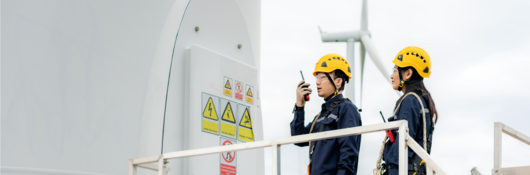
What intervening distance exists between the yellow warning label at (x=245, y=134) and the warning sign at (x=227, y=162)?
0.22m

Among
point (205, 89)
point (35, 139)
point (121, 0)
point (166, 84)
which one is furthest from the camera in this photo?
point (205, 89)

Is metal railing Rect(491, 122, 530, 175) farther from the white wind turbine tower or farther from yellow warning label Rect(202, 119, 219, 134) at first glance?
the white wind turbine tower

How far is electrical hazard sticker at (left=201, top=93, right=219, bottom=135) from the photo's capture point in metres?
5.37

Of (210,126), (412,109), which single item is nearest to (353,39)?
(210,126)

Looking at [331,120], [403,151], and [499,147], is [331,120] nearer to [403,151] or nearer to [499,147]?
[403,151]

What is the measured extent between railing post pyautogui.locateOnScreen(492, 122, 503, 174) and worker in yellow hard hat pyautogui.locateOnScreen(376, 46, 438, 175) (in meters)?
1.83

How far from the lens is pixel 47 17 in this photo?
4074mm

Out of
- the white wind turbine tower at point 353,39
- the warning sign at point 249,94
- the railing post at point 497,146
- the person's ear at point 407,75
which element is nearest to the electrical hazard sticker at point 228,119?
the warning sign at point 249,94

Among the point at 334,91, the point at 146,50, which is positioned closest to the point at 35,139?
the point at 146,50

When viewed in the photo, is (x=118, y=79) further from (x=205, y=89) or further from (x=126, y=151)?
(x=205, y=89)

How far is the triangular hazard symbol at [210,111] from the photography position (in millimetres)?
5396

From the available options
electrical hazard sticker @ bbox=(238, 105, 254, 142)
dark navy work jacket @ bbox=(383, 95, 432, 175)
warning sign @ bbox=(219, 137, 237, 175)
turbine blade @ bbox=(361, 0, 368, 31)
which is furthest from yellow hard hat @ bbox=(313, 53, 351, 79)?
turbine blade @ bbox=(361, 0, 368, 31)

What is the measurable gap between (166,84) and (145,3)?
0.71m

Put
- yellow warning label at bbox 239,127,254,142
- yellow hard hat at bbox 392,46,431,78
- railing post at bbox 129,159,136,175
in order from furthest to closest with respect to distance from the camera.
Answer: yellow warning label at bbox 239,127,254,142 < yellow hard hat at bbox 392,46,431,78 < railing post at bbox 129,159,136,175
